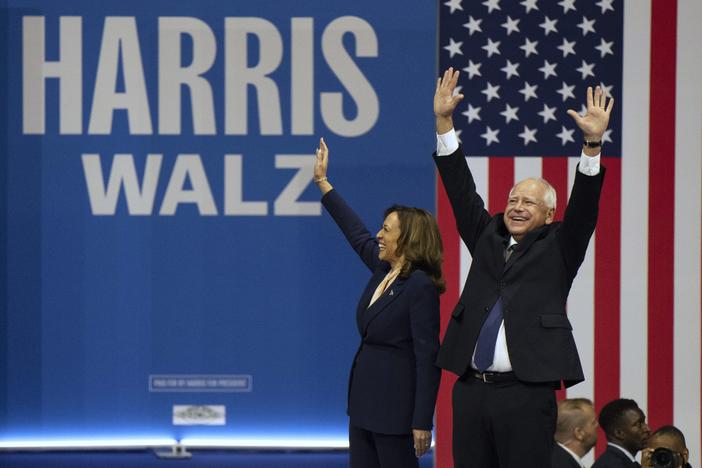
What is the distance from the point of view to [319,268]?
222 inches

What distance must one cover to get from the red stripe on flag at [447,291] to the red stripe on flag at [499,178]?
235 millimetres

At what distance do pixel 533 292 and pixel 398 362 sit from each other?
2.38 ft

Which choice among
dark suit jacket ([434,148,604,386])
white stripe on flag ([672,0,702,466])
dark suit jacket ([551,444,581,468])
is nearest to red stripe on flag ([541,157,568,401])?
white stripe on flag ([672,0,702,466])

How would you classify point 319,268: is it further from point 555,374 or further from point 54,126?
point 555,374

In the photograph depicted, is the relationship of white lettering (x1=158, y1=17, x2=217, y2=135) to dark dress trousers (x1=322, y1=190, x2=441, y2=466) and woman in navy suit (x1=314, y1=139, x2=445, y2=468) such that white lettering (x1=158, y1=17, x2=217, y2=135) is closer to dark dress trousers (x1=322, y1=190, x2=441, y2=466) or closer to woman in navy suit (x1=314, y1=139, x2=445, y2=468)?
woman in navy suit (x1=314, y1=139, x2=445, y2=468)

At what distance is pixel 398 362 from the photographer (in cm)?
379

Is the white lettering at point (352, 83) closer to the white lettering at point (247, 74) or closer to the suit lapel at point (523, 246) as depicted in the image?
the white lettering at point (247, 74)

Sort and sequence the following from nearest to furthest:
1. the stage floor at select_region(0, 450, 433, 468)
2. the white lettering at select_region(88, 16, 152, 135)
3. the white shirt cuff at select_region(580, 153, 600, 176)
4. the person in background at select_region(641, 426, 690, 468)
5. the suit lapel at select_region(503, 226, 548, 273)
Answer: the white shirt cuff at select_region(580, 153, 600, 176)
the suit lapel at select_region(503, 226, 548, 273)
the person in background at select_region(641, 426, 690, 468)
the stage floor at select_region(0, 450, 433, 468)
the white lettering at select_region(88, 16, 152, 135)

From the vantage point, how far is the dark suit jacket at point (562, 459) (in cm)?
413

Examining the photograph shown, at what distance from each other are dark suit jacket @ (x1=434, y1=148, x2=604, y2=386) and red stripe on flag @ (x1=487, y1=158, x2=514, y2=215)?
210cm

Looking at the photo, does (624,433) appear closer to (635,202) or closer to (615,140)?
(635,202)

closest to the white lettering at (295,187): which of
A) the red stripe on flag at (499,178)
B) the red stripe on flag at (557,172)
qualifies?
the red stripe on flag at (499,178)

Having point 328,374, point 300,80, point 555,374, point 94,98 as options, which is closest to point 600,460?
point 555,374

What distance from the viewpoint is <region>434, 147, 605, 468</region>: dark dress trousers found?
3164mm
